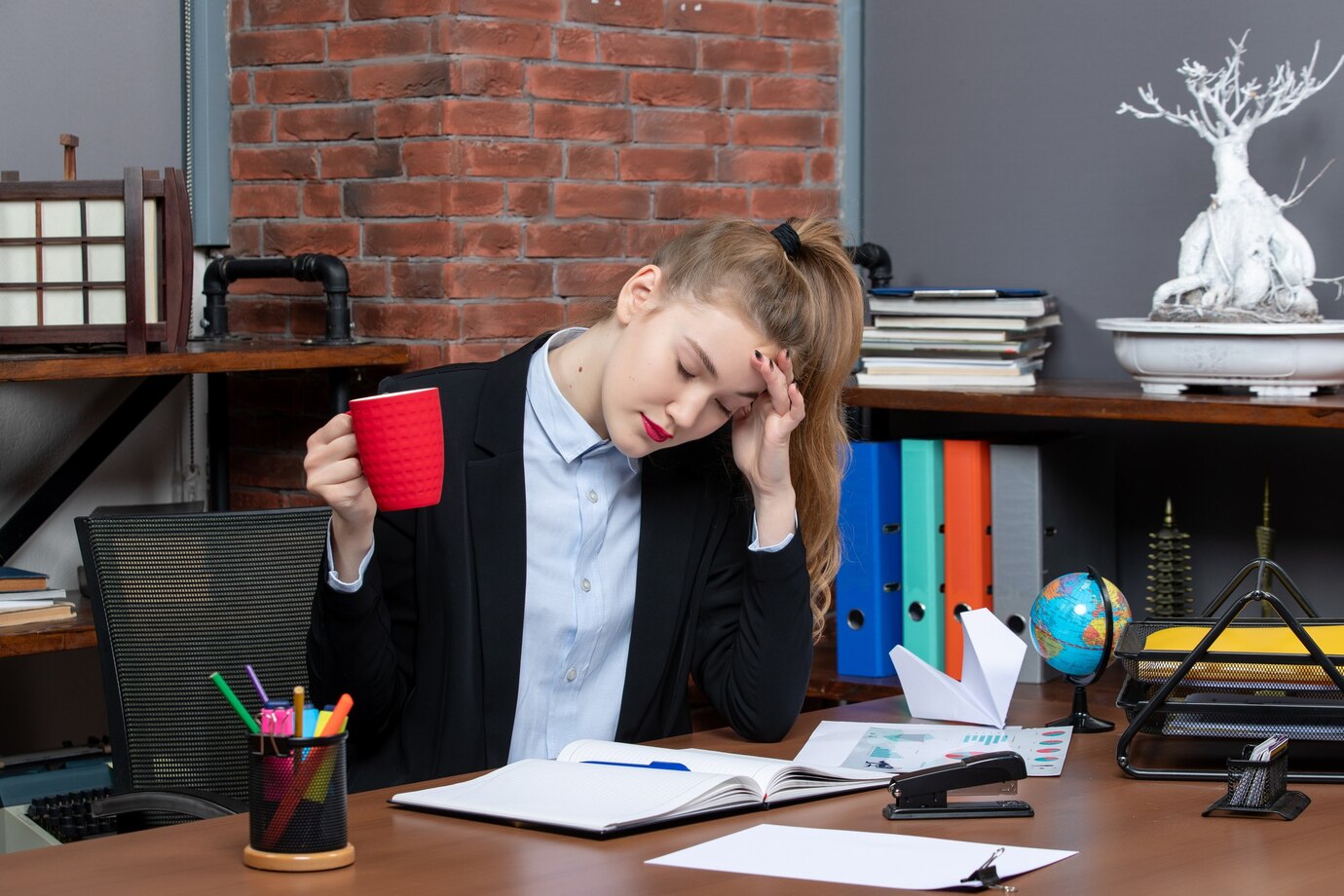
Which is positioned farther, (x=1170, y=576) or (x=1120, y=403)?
(x=1170, y=576)

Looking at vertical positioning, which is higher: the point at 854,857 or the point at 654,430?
the point at 654,430

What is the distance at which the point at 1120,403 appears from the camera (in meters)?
2.33

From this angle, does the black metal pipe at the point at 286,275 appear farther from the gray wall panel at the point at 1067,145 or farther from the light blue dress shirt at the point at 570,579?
the gray wall panel at the point at 1067,145

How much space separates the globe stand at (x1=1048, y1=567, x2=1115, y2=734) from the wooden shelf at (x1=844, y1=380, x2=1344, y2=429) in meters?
0.51

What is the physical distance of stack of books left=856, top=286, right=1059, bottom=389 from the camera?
264 cm

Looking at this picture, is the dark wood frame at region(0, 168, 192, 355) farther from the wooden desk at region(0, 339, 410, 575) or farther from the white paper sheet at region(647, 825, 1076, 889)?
the white paper sheet at region(647, 825, 1076, 889)

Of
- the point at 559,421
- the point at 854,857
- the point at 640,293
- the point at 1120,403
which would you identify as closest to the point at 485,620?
the point at 559,421

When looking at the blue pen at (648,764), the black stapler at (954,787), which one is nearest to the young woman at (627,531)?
the blue pen at (648,764)

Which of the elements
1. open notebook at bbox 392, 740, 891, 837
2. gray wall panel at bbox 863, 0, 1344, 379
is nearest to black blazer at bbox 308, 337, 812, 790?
open notebook at bbox 392, 740, 891, 837

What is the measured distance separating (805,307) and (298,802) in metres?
0.82

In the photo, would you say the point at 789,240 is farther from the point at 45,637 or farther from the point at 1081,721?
the point at 45,637

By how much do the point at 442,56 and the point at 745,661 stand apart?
4.09 feet

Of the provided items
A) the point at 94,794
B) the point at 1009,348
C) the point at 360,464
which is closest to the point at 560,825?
the point at 360,464

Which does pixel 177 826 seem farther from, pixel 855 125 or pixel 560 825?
pixel 855 125
